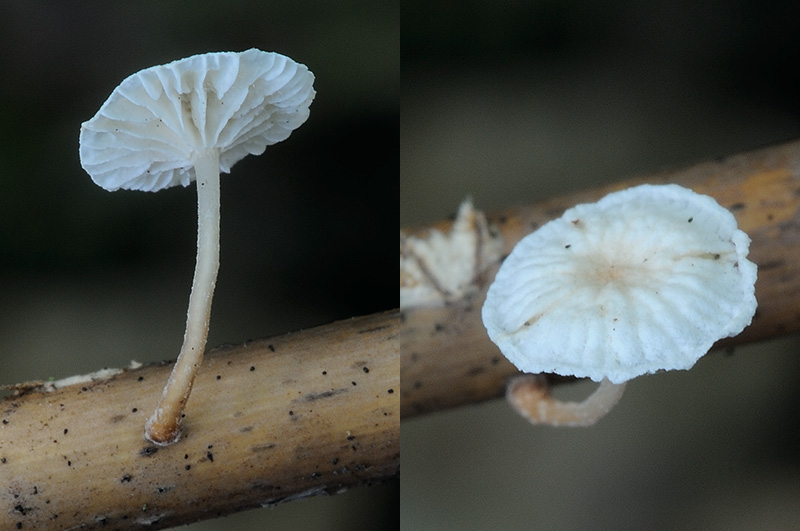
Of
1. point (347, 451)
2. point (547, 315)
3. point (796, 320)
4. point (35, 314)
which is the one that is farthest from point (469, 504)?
point (35, 314)

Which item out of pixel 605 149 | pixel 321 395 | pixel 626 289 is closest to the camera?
pixel 626 289

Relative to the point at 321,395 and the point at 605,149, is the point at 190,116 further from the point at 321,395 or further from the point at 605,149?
the point at 605,149

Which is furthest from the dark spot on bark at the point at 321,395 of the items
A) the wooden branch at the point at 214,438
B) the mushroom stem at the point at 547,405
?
the mushroom stem at the point at 547,405

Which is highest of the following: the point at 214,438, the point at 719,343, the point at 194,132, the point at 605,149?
the point at 605,149

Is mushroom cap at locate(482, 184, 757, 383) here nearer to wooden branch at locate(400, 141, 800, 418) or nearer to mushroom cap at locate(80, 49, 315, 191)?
wooden branch at locate(400, 141, 800, 418)

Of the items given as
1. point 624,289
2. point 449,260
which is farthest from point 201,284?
point 624,289

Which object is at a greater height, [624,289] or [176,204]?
[176,204]

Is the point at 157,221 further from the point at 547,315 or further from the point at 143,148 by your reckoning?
the point at 547,315
